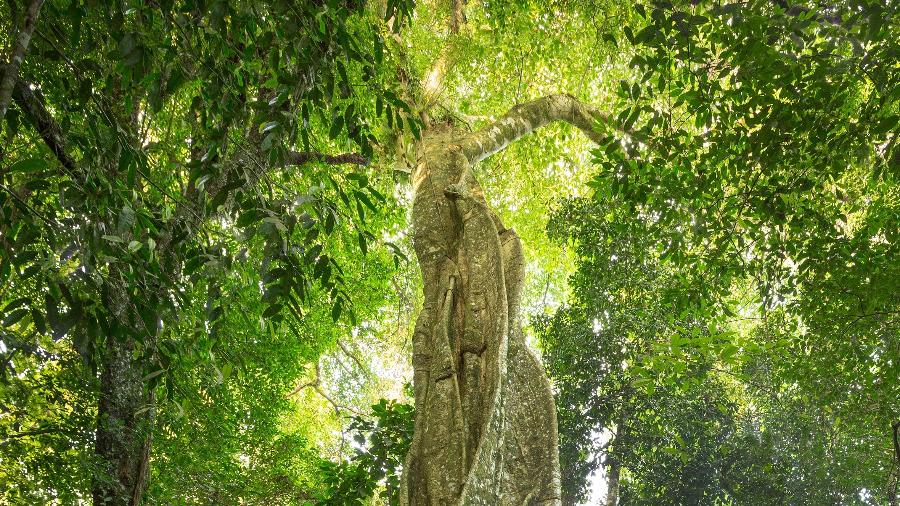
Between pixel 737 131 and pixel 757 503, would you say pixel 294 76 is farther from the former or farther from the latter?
pixel 757 503

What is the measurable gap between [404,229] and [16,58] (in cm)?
958

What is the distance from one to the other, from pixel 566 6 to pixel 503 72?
1.16 metres

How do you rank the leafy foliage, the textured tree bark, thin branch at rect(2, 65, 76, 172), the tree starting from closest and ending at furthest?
1. the tree
2. thin branch at rect(2, 65, 76, 172)
3. the textured tree bark
4. the leafy foliage

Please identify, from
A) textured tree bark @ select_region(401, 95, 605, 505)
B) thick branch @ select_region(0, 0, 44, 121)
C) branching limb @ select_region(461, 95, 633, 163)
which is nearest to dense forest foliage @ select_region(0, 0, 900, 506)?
thick branch @ select_region(0, 0, 44, 121)

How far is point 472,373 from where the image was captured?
4023 millimetres

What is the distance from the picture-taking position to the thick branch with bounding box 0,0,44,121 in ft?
5.66

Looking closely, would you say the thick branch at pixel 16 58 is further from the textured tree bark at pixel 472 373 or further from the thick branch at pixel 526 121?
the thick branch at pixel 526 121

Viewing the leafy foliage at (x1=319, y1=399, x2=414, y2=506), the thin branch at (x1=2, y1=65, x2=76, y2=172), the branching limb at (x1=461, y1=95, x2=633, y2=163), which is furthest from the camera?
the branching limb at (x1=461, y1=95, x2=633, y2=163)

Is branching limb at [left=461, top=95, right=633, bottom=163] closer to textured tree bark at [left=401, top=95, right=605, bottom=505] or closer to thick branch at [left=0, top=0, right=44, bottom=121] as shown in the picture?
textured tree bark at [left=401, top=95, right=605, bottom=505]

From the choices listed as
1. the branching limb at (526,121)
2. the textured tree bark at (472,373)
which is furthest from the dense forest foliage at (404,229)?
the textured tree bark at (472,373)

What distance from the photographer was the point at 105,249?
2.24m

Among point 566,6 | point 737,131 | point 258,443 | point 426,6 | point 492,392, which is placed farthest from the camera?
point 258,443

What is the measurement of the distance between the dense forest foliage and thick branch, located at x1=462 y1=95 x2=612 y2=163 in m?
0.11

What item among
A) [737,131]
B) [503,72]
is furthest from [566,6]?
[737,131]
